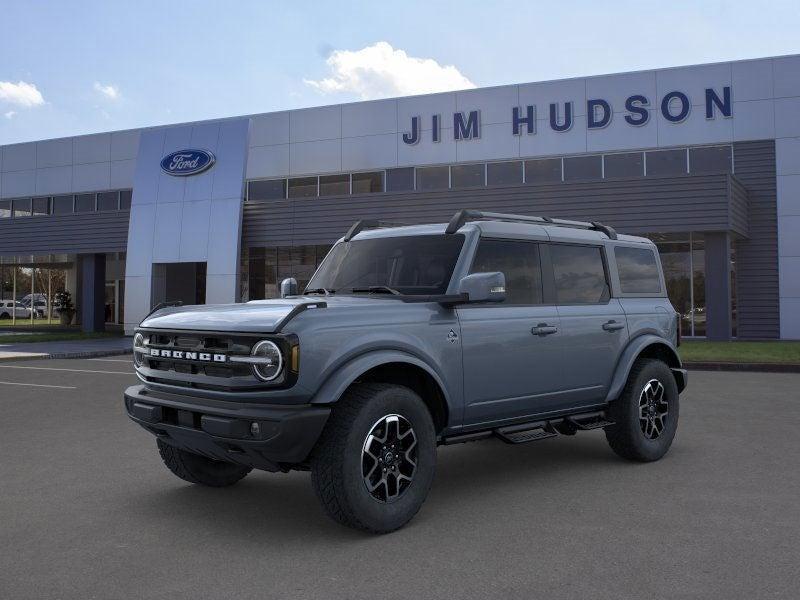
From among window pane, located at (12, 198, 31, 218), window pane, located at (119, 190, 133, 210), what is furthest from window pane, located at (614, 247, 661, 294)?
window pane, located at (12, 198, 31, 218)

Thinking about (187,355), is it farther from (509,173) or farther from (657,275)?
(509,173)

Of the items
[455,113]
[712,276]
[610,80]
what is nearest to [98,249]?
[455,113]

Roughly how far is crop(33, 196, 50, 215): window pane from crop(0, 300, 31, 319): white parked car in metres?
10.6

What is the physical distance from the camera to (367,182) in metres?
A: 27.0

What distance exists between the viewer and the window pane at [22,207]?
3338cm

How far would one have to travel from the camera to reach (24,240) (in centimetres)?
3141

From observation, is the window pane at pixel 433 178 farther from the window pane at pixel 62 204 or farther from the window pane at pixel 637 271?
the window pane at pixel 637 271

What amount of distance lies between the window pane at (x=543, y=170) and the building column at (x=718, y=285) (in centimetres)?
533

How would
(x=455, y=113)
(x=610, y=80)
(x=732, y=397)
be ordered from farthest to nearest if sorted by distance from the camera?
(x=455, y=113) → (x=610, y=80) → (x=732, y=397)

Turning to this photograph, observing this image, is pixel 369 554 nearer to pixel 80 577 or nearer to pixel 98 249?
pixel 80 577

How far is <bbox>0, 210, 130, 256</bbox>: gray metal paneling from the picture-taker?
28.8m

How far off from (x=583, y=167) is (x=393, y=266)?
65.8 feet

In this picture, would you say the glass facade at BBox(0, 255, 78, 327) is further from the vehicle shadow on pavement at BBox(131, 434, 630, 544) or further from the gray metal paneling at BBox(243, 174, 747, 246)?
the vehicle shadow on pavement at BBox(131, 434, 630, 544)

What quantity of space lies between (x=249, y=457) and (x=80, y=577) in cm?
107
